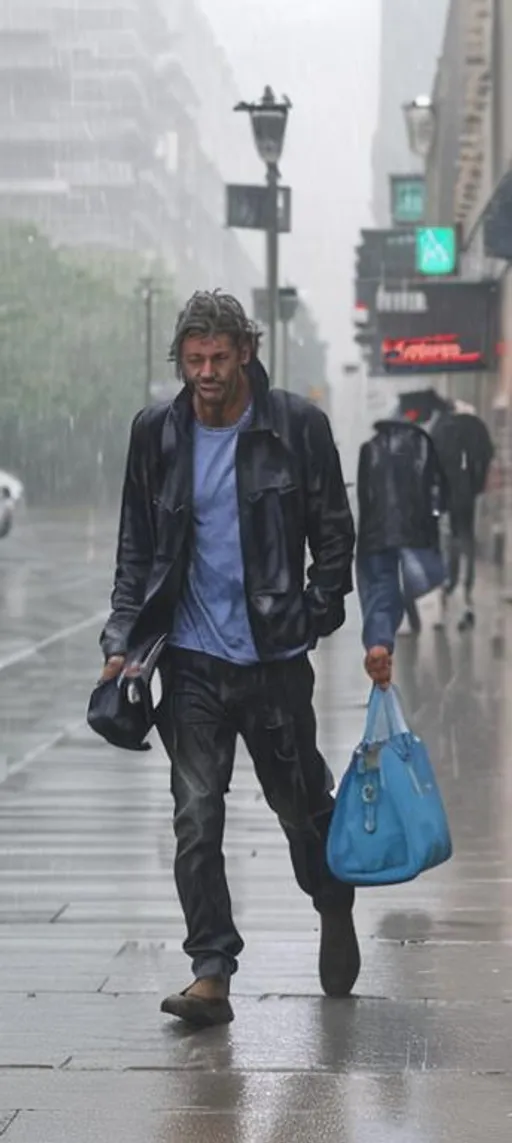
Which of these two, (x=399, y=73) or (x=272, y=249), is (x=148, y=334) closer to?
(x=272, y=249)

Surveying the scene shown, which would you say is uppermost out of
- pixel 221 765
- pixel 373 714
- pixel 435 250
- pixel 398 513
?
pixel 373 714

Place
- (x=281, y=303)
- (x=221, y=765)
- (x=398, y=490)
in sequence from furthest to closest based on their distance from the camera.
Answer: (x=281, y=303), (x=398, y=490), (x=221, y=765)

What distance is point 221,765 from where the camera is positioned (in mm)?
6613

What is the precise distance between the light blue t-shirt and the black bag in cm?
13

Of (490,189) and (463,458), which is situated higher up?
(490,189)

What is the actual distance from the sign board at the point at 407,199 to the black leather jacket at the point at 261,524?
2863 inches

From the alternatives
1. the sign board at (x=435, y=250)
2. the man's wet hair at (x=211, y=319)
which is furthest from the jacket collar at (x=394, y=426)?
the sign board at (x=435, y=250)

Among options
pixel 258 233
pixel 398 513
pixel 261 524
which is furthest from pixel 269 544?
pixel 258 233

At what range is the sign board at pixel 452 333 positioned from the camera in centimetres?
3862

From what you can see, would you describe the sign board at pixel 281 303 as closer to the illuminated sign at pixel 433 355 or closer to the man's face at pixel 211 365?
the illuminated sign at pixel 433 355

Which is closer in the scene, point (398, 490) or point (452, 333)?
point (398, 490)

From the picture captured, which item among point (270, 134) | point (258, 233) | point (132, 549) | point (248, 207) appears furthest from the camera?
point (258, 233)

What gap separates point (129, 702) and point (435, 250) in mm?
41269

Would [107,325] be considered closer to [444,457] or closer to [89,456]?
[89,456]
